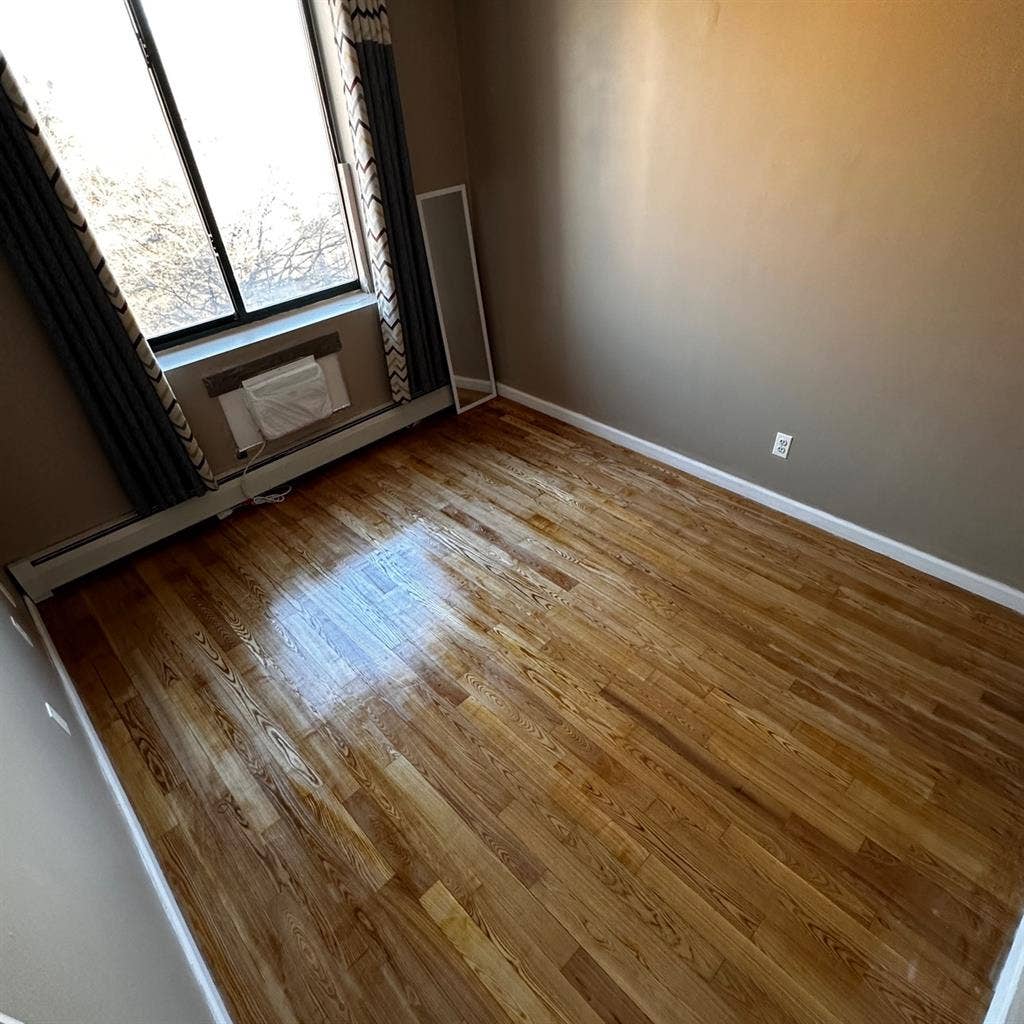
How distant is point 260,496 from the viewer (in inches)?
116

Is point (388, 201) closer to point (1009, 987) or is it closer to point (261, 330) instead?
point (261, 330)

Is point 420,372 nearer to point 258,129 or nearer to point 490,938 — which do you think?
point 258,129

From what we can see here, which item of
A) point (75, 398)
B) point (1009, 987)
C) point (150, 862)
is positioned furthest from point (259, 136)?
point (1009, 987)

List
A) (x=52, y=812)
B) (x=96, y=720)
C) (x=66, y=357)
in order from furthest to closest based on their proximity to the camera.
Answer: (x=66, y=357), (x=96, y=720), (x=52, y=812)

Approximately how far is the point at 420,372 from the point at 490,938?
2657 mm

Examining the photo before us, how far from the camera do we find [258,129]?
8.29ft

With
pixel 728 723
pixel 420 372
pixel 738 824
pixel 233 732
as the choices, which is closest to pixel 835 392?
pixel 728 723

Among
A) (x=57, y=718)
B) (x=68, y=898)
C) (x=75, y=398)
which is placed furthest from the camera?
(x=75, y=398)

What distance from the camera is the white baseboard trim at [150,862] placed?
4.35ft

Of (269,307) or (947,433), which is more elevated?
(269,307)

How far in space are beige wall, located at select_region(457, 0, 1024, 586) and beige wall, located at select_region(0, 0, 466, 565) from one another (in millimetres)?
148

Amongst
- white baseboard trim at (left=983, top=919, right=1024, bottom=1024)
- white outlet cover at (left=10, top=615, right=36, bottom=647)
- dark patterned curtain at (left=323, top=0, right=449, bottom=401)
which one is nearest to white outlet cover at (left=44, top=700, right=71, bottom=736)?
white outlet cover at (left=10, top=615, right=36, bottom=647)

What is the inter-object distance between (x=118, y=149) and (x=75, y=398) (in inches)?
38.0

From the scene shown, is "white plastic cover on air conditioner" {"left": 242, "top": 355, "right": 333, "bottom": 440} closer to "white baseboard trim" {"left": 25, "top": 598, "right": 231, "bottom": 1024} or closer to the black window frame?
the black window frame
